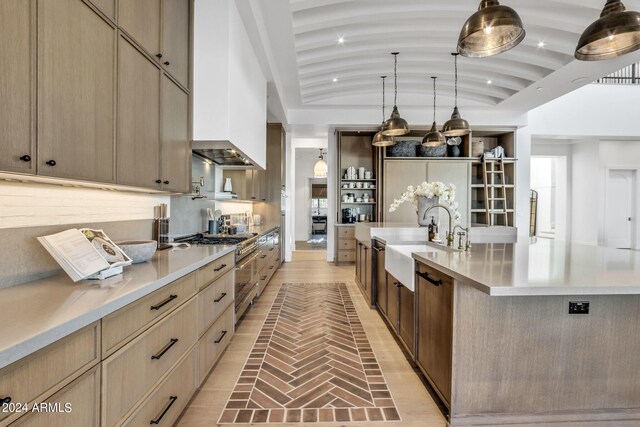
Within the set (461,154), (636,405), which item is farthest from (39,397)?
(461,154)

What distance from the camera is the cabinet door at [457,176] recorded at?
22.7ft

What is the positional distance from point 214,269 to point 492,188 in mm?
6601

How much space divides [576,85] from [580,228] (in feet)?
16.9

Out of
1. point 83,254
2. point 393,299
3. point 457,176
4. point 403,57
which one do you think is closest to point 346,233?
point 457,176

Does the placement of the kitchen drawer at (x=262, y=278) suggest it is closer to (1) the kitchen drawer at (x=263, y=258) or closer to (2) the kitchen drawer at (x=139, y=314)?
(1) the kitchen drawer at (x=263, y=258)

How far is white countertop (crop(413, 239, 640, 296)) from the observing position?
1.43 m

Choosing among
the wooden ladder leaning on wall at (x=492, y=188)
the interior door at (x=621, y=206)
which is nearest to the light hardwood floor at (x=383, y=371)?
the wooden ladder leaning on wall at (x=492, y=188)

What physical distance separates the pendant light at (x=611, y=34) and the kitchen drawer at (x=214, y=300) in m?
2.95

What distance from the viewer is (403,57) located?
4887 millimetres

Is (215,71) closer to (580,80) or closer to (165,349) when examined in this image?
(165,349)

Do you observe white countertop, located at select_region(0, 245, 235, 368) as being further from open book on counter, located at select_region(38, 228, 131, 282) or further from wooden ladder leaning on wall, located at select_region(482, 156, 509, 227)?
wooden ladder leaning on wall, located at select_region(482, 156, 509, 227)

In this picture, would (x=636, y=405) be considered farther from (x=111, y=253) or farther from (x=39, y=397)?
(x=111, y=253)

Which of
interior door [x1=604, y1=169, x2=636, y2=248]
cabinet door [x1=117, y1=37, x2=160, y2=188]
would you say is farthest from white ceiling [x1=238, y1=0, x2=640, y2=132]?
interior door [x1=604, y1=169, x2=636, y2=248]

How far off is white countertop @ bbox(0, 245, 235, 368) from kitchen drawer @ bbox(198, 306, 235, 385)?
638mm
